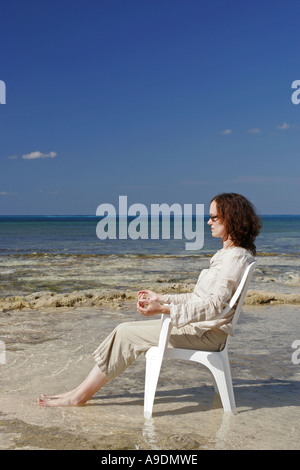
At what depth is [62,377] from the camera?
5.01m

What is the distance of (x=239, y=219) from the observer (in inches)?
154

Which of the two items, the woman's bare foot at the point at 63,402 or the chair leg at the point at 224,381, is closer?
the chair leg at the point at 224,381

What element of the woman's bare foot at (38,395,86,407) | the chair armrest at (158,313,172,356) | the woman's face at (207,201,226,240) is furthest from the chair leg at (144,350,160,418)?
the woman's face at (207,201,226,240)

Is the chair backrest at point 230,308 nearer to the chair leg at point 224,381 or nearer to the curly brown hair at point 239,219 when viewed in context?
the curly brown hair at point 239,219

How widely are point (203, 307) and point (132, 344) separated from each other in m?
0.64

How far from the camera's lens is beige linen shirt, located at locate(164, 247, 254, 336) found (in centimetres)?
376

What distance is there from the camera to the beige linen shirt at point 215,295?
3.76 meters

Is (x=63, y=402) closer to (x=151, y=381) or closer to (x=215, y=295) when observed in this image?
(x=151, y=381)

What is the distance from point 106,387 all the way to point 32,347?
167cm

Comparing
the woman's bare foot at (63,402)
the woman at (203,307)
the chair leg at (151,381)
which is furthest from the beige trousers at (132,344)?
the woman's bare foot at (63,402)

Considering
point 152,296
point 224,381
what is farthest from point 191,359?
point 152,296

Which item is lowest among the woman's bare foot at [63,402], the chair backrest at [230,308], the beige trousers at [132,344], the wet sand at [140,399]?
the wet sand at [140,399]
